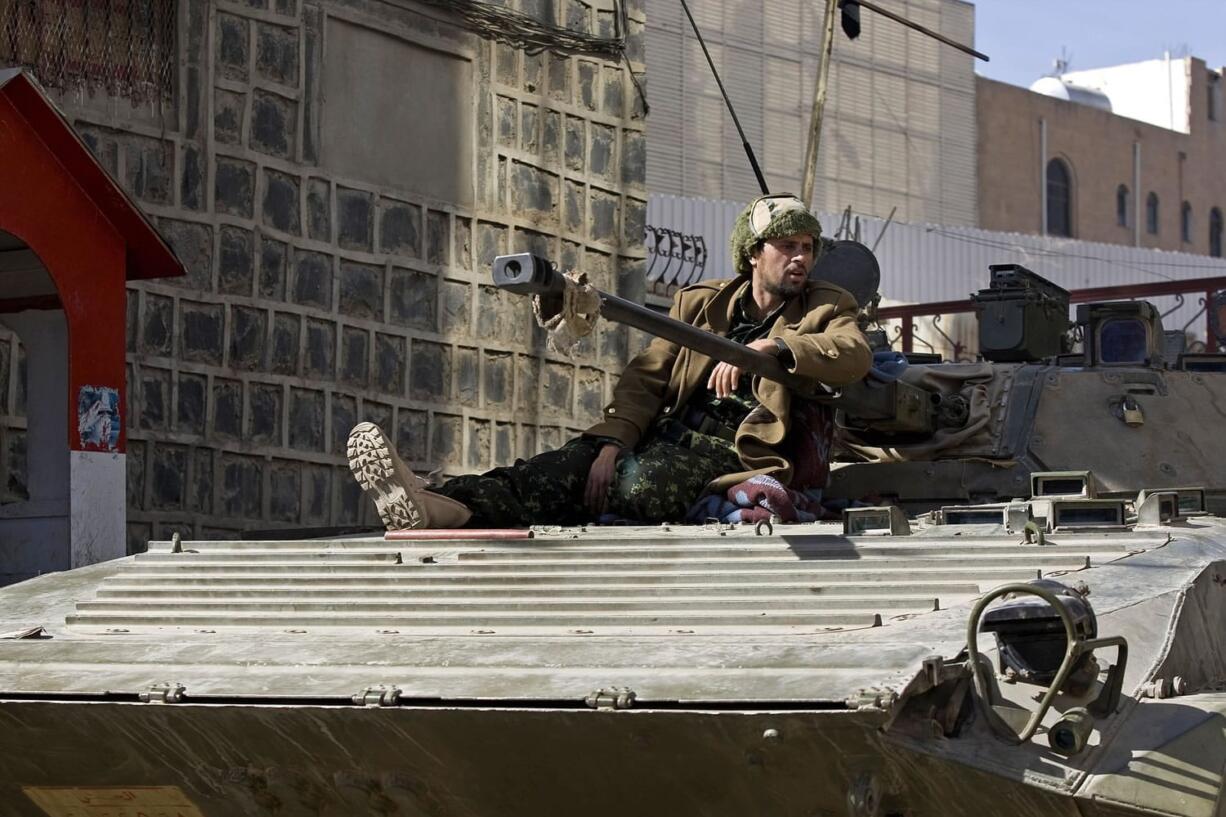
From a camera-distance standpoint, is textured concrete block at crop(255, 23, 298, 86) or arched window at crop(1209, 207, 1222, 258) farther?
arched window at crop(1209, 207, 1222, 258)

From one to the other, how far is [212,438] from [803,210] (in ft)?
20.5

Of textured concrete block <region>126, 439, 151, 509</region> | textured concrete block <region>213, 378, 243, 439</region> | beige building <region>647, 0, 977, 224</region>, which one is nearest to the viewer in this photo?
textured concrete block <region>126, 439, 151, 509</region>

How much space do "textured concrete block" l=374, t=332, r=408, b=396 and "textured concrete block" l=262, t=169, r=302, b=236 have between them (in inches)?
42.6

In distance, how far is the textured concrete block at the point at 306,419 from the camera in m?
13.1

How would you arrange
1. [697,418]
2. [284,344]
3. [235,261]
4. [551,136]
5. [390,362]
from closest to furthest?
[697,418]
[235,261]
[284,344]
[390,362]
[551,136]

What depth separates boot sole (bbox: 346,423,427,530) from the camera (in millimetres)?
6125

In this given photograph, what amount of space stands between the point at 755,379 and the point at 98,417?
3.28 meters

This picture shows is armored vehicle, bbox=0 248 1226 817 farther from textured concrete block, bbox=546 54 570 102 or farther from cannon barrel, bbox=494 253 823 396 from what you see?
textured concrete block, bbox=546 54 570 102

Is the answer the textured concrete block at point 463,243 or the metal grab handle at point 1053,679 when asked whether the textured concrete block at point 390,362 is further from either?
the metal grab handle at point 1053,679

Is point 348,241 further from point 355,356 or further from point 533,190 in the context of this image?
point 533,190

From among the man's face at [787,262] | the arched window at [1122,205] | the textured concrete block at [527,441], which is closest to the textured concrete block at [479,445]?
the textured concrete block at [527,441]

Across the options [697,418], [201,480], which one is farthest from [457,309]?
[697,418]

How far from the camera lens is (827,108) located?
39812mm

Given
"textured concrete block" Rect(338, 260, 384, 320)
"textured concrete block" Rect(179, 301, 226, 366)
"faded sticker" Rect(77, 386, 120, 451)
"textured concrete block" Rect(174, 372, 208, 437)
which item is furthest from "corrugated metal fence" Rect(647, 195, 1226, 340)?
"faded sticker" Rect(77, 386, 120, 451)
